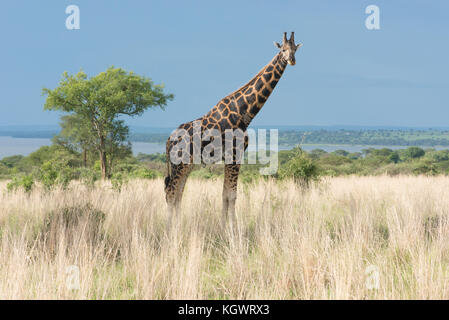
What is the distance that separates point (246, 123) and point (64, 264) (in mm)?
4010

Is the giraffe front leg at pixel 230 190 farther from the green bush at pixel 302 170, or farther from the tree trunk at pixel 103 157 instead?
the tree trunk at pixel 103 157

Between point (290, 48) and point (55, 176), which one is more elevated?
point (290, 48)

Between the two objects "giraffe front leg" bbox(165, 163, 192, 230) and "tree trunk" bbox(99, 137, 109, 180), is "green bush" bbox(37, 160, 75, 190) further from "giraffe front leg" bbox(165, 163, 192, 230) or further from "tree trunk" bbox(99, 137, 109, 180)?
"tree trunk" bbox(99, 137, 109, 180)

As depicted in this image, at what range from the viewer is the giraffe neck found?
23.8 feet

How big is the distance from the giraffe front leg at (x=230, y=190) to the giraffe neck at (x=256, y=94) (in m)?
0.80

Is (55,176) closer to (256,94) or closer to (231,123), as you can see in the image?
(231,123)

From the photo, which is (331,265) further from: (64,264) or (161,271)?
(64,264)

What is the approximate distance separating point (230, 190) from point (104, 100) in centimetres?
2420

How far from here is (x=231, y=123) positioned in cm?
731

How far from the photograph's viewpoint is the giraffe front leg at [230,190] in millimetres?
7401

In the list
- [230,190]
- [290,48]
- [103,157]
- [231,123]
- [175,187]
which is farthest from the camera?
[103,157]

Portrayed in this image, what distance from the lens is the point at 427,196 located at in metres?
10.7

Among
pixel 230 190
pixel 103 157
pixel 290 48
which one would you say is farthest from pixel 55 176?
pixel 103 157
